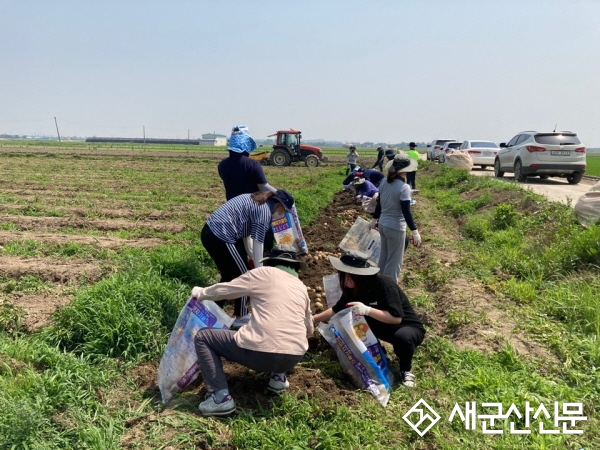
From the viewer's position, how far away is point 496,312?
462cm

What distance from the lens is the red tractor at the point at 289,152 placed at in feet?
90.7

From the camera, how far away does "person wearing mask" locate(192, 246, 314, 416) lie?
288 centimetres

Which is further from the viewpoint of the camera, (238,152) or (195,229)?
(195,229)

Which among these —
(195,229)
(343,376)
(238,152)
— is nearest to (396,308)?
(343,376)

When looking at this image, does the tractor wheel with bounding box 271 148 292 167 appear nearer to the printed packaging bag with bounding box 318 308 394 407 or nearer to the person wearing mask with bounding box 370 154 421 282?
the person wearing mask with bounding box 370 154 421 282

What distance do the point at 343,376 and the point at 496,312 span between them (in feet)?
6.68

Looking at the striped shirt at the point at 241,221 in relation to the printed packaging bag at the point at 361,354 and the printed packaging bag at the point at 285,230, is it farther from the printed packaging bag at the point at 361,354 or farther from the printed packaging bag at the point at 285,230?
the printed packaging bag at the point at 361,354

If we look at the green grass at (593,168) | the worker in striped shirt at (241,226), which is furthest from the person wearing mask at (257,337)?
the green grass at (593,168)

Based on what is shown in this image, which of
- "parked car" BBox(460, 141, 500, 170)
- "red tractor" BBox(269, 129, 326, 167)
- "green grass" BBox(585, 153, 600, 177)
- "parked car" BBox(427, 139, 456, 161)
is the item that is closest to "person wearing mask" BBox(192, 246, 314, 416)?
"green grass" BBox(585, 153, 600, 177)

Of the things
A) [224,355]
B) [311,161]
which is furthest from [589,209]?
[311,161]

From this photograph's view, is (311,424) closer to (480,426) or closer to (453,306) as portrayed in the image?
(480,426)

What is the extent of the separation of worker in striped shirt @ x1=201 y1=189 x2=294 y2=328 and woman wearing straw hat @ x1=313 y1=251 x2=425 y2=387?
0.78 m

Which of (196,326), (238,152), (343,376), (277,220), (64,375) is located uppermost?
(238,152)

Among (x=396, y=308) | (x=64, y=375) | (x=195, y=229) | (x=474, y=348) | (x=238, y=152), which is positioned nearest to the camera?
(x=64, y=375)
